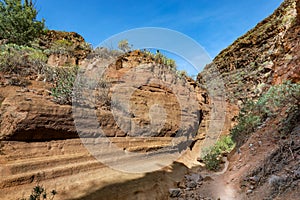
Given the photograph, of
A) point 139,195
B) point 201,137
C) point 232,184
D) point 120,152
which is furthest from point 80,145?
point 201,137

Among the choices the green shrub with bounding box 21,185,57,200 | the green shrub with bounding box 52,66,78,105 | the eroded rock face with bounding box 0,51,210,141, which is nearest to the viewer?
the green shrub with bounding box 21,185,57,200

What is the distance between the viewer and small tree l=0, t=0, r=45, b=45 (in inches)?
344

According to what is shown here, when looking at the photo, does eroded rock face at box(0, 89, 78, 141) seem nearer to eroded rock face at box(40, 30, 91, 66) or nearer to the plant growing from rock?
the plant growing from rock

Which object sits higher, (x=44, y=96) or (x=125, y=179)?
(x=44, y=96)

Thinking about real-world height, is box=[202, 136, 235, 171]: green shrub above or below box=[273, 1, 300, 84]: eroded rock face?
below

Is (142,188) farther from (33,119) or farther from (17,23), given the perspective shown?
(17,23)

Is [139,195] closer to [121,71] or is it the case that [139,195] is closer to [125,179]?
[125,179]

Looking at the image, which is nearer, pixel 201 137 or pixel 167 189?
pixel 167 189

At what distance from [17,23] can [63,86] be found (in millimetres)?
7439

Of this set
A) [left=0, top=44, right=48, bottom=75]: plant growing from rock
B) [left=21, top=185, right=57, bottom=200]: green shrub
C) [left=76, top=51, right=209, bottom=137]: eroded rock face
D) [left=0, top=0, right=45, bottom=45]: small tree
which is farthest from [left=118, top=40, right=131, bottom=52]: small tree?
[left=21, top=185, right=57, bottom=200]: green shrub

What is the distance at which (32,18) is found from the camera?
388 inches

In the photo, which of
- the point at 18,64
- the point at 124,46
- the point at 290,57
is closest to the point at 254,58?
the point at 290,57

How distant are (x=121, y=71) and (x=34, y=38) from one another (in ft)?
18.7

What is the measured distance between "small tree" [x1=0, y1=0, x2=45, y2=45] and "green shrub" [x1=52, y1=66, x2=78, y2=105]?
549cm
